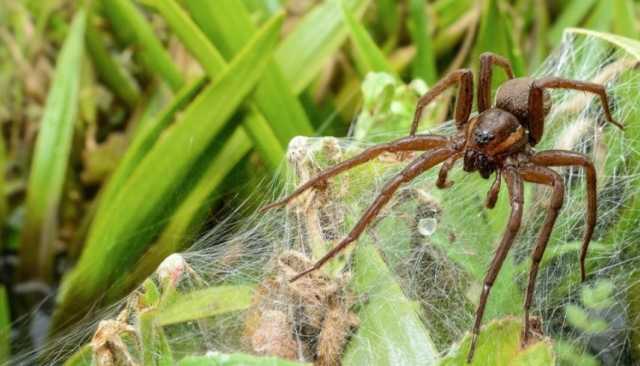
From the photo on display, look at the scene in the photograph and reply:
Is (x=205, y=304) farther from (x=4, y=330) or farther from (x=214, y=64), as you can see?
(x=214, y=64)

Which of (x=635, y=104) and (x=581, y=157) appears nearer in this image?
(x=581, y=157)

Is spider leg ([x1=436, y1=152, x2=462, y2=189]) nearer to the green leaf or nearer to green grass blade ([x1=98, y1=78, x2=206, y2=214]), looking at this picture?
the green leaf

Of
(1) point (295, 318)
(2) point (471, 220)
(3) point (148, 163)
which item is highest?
(3) point (148, 163)

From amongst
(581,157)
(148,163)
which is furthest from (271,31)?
(581,157)

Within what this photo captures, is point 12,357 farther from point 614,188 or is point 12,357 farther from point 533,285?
point 614,188

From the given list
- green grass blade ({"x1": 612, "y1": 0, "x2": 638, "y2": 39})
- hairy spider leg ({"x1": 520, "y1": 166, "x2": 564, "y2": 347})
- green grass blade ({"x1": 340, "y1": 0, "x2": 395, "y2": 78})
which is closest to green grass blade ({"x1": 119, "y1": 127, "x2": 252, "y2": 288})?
green grass blade ({"x1": 340, "y1": 0, "x2": 395, "y2": 78})

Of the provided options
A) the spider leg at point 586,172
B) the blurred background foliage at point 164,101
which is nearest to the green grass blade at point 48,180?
the blurred background foliage at point 164,101
